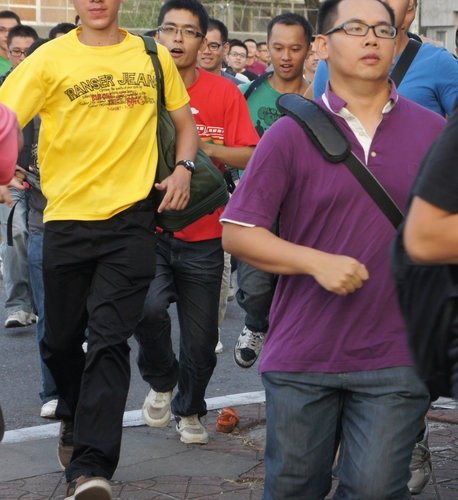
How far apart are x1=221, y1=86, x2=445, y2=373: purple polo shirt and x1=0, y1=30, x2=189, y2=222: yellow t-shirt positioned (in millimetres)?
1536

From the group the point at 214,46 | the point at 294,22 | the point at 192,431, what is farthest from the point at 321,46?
the point at 214,46

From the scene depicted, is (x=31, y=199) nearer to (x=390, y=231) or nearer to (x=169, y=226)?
(x=169, y=226)

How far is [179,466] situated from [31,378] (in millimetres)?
2510

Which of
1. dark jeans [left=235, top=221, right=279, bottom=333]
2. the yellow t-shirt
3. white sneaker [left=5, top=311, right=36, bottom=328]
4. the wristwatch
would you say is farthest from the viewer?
white sneaker [left=5, top=311, right=36, bottom=328]

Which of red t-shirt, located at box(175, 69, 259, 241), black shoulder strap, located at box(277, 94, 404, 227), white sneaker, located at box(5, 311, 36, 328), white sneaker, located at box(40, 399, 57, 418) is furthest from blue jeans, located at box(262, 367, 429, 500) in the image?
white sneaker, located at box(5, 311, 36, 328)

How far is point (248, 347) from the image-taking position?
7.76 meters

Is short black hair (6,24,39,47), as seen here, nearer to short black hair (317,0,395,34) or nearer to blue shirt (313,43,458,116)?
blue shirt (313,43,458,116)

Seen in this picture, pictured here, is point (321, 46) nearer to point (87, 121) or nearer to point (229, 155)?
point (87, 121)

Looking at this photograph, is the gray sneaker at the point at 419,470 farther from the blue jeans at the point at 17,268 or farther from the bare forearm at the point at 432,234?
the blue jeans at the point at 17,268

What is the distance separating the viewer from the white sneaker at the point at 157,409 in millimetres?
6887

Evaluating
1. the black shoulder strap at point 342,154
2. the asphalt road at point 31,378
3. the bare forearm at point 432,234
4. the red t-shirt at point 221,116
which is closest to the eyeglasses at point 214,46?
the asphalt road at point 31,378

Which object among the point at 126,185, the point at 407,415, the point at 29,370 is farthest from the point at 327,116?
the point at 29,370

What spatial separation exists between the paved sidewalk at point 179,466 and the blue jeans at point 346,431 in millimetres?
1702

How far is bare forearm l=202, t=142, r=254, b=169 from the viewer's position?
6.79 metres
